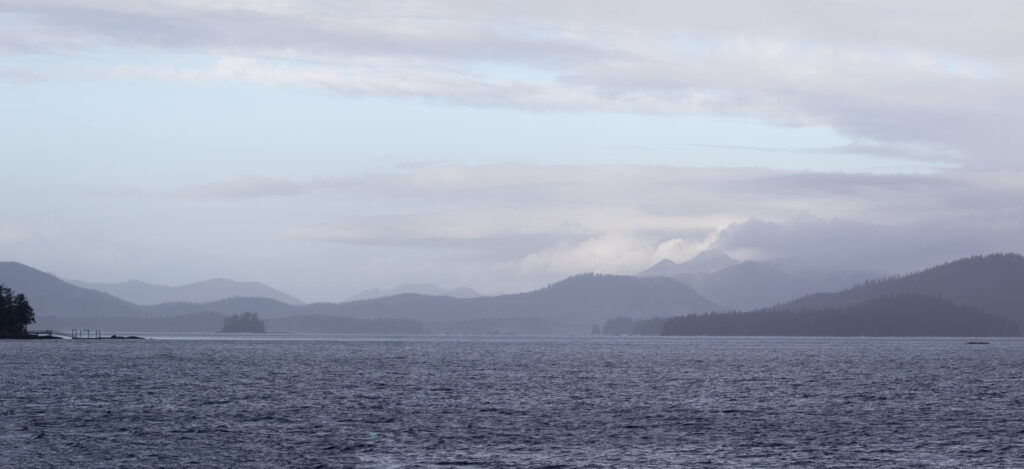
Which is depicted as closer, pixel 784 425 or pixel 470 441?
pixel 470 441

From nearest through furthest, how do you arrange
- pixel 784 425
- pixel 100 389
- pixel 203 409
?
pixel 784 425
pixel 203 409
pixel 100 389

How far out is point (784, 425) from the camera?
326ft

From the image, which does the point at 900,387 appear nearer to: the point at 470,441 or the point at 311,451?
the point at 470,441

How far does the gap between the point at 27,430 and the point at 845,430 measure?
2516 inches

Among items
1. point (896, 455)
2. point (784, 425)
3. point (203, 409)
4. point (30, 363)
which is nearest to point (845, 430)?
point (784, 425)

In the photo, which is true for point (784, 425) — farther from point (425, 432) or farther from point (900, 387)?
point (900, 387)

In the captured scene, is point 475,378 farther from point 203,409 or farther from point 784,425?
point 784,425

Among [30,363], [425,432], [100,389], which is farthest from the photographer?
[30,363]

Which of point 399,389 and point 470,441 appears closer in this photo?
point 470,441

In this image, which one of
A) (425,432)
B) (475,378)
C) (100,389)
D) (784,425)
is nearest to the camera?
(425,432)

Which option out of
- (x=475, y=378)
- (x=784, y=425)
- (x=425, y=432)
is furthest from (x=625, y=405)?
(x=475, y=378)

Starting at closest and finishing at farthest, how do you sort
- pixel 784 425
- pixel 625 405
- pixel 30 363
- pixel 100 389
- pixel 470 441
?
pixel 470 441, pixel 784 425, pixel 625 405, pixel 100 389, pixel 30 363

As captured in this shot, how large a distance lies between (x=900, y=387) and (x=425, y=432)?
79507mm

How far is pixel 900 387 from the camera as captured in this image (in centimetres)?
14900
